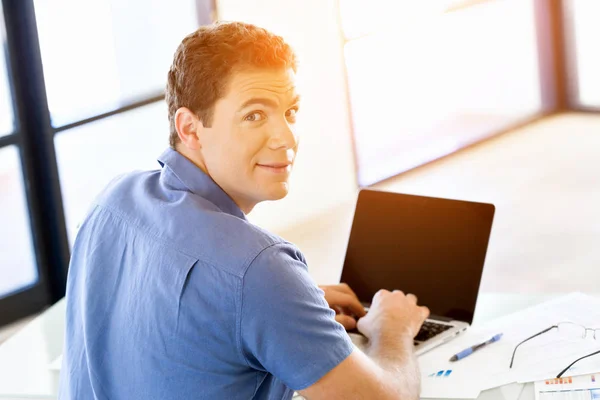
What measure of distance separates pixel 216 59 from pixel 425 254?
732mm

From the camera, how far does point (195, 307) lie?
1.28 m

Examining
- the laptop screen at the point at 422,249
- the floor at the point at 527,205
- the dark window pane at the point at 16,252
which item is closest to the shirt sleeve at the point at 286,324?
the laptop screen at the point at 422,249

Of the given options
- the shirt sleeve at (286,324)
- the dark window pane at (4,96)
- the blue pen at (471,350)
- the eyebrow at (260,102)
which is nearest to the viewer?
the shirt sleeve at (286,324)

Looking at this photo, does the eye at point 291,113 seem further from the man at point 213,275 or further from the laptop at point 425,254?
the laptop at point 425,254

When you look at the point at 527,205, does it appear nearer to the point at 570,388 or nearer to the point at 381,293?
the point at 381,293

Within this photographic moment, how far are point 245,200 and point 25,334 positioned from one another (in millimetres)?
849

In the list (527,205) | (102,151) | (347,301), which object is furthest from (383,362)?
(527,205)

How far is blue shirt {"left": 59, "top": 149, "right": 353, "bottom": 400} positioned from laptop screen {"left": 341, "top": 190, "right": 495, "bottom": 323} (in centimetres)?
58

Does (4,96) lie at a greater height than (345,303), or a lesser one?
greater

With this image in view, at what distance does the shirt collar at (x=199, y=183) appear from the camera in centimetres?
146

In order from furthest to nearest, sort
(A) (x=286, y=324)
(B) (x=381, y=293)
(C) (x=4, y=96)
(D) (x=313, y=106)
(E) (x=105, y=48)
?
(D) (x=313, y=106), (E) (x=105, y=48), (C) (x=4, y=96), (B) (x=381, y=293), (A) (x=286, y=324)

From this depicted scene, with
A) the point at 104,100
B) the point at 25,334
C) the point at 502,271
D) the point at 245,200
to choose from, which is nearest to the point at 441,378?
the point at 245,200

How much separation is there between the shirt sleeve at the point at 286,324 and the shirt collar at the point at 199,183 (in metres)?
0.21

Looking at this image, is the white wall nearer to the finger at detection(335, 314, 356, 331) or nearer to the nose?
the finger at detection(335, 314, 356, 331)
